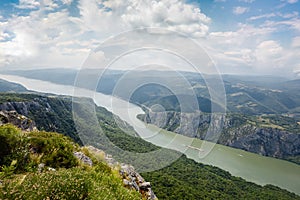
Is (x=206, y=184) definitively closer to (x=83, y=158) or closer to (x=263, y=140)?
(x=83, y=158)

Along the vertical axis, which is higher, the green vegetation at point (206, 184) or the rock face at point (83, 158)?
the rock face at point (83, 158)

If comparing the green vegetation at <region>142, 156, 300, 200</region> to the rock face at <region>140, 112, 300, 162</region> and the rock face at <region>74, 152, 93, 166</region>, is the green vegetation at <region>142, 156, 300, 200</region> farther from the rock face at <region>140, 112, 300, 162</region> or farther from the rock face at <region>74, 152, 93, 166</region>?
the rock face at <region>140, 112, 300, 162</region>

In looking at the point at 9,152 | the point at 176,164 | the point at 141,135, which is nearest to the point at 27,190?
the point at 9,152

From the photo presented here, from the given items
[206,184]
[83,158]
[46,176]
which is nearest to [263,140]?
[206,184]

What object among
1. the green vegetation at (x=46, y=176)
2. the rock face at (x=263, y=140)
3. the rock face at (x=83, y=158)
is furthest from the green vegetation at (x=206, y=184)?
the rock face at (x=263, y=140)

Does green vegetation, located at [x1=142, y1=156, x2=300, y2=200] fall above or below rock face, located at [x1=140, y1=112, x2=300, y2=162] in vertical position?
above

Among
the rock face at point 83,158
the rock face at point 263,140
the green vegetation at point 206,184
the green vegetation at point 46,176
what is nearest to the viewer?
the green vegetation at point 46,176

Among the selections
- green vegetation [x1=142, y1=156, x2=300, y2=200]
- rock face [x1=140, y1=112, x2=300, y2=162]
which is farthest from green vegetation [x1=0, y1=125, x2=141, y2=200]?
rock face [x1=140, y1=112, x2=300, y2=162]

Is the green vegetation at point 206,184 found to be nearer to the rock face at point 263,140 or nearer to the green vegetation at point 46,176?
the green vegetation at point 46,176

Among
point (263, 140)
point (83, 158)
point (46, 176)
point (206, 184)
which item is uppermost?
point (46, 176)
